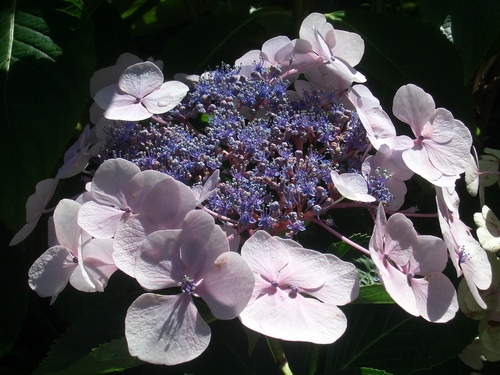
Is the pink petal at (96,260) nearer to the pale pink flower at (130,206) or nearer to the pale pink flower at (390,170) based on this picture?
the pale pink flower at (130,206)

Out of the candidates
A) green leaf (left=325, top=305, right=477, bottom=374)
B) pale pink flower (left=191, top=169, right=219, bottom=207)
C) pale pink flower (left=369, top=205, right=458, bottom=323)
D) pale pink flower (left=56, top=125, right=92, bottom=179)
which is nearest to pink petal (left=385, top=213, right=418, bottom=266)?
pale pink flower (left=369, top=205, right=458, bottom=323)

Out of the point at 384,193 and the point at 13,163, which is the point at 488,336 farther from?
the point at 13,163

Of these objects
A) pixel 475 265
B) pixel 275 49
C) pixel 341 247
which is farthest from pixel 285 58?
pixel 475 265

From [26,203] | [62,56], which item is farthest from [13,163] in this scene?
[62,56]

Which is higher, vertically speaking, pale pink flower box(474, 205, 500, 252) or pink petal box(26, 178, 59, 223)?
pink petal box(26, 178, 59, 223)

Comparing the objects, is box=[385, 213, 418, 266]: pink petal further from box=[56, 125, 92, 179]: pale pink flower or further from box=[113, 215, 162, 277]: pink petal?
box=[56, 125, 92, 179]: pale pink flower

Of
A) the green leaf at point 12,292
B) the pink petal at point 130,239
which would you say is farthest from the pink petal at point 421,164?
the green leaf at point 12,292

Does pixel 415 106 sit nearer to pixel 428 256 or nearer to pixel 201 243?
pixel 428 256
